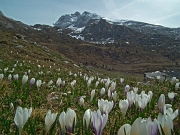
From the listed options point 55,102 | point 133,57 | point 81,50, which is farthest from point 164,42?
point 55,102

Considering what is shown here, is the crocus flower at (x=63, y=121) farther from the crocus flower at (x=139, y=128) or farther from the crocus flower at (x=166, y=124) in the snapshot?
the crocus flower at (x=166, y=124)

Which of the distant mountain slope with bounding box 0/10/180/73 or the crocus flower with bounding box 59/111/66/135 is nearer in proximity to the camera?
the crocus flower with bounding box 59/111/66/135

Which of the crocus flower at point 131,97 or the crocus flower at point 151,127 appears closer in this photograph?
the crocus flower at point 151,127

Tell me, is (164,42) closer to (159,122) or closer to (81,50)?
(81,50)

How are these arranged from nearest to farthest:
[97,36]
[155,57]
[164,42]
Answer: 1. [155,57]
2. [164,42]
3. [97,36]

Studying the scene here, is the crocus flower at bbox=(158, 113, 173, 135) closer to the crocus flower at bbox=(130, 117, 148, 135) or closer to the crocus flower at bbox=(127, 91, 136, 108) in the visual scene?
the crocus flower at bbox=(130, 117, 148, 135)

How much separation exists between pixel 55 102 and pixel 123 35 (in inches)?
7466

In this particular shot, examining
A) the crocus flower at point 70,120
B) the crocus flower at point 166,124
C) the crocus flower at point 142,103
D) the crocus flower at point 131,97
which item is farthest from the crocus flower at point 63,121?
the crocus flower at point 131,97

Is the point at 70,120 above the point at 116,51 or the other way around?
the other way around

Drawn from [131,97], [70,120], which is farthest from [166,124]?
[131,97]

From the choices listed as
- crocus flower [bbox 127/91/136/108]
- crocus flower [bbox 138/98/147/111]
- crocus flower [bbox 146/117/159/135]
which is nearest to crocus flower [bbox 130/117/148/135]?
crocus flower [bbox 146/117/159/135]

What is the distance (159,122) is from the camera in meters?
1.36

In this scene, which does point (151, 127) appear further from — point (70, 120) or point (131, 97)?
point (131, 97)

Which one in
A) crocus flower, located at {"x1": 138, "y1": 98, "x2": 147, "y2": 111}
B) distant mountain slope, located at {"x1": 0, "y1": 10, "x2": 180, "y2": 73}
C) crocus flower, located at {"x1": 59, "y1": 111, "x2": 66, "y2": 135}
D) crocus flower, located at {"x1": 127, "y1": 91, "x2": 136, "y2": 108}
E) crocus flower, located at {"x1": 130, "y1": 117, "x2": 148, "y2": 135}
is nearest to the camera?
crocus flower, located at {"x1": 130, "y1": 117, "x2": 148, "y2": 135}
